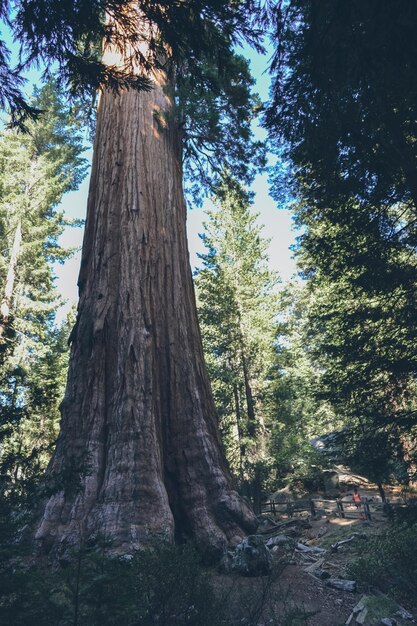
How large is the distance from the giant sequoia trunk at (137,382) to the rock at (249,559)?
0.70ft

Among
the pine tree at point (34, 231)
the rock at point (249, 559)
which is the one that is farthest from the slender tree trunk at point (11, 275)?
the rock at point (249, 559)

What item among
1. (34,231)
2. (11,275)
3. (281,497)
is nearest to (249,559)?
(11,275)

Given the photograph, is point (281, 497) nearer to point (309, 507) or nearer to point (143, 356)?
point (309, 507)

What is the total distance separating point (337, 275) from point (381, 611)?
4.49m

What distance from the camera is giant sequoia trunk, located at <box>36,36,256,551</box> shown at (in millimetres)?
4035

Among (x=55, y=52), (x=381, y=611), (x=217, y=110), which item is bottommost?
(x=381, y=611)

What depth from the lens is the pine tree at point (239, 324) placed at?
17438 millimetres

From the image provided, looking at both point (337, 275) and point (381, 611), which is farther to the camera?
point (337, 275)

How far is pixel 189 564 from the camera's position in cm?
254

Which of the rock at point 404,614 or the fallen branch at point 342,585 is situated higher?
the fallen branch at point 342,585

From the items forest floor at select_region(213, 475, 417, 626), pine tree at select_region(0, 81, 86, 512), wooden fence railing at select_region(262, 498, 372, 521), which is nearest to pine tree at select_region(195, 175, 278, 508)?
wooden fence railing at select_region(262, 498, 372, 521)

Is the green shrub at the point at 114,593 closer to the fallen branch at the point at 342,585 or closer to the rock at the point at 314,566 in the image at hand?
the fallen branch at the point at 342,585

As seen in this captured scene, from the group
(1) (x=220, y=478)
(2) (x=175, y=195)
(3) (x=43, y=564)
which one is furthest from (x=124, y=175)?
(3) (x=43, y=564)

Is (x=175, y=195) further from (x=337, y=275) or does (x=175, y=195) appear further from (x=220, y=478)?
(x=220, y=478)
